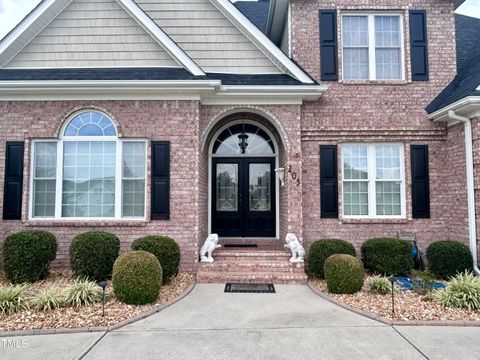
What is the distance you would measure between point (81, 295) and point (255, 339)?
3065mm

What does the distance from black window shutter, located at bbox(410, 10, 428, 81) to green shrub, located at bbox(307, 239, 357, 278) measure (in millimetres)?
4955

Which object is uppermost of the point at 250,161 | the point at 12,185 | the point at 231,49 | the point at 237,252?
the point at 231,49

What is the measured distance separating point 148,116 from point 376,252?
626cm

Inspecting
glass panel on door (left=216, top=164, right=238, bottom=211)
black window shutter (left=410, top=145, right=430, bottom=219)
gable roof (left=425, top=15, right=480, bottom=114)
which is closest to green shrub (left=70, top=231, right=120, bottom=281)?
glass panel on door (left=216, top=164, right=238, bottom=211)

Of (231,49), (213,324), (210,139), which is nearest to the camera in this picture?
(213,324)

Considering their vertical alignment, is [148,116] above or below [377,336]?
above

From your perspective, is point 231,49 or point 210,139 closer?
point 231,49

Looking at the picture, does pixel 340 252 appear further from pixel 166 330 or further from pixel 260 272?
pixel 166 330

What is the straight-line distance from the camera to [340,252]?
6.98 metres

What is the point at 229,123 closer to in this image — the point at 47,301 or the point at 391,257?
the point at 391,257

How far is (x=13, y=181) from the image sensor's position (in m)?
7.52

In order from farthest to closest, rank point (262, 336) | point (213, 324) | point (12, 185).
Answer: point (12, 185) → point (213, 324) → point (262, 336)

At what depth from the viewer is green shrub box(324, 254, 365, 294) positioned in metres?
5.94

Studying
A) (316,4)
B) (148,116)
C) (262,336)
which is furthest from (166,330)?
(316,4)
